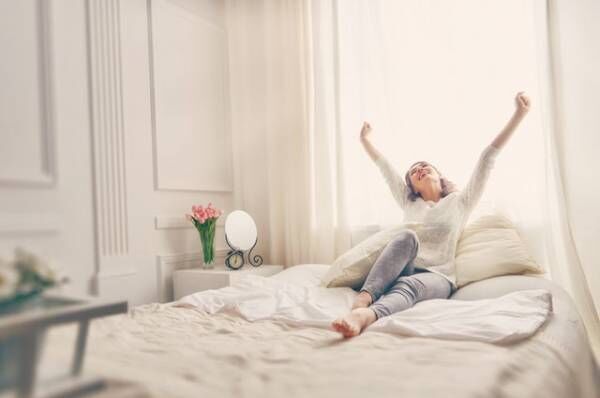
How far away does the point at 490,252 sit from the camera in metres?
1.98

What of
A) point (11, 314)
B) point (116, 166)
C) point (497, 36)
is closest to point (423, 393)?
point (11, 314)

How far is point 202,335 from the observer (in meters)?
1.31

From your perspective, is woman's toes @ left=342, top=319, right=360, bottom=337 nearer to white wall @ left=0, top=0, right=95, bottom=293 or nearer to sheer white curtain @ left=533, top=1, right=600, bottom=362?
white wall @ left=0, top=0, right=95, bottom=293

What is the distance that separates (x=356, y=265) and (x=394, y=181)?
0.68 metres

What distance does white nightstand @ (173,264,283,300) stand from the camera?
7.57ft

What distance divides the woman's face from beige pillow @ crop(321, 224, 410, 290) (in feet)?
1.37

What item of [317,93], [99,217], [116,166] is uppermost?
[317,93]

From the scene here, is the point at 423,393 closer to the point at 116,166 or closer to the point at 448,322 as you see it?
the point at 448,322

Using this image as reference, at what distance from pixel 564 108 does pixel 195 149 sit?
78.7 inches

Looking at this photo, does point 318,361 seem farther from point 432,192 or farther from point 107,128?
point 107,128

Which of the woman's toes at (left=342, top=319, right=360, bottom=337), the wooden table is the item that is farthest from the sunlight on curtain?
the wooden table

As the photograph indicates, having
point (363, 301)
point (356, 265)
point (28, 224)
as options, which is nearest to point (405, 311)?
point (363, 301)

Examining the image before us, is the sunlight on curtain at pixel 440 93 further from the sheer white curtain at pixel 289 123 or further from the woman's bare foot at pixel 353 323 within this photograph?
the woman's bare foot at pixel 353 323

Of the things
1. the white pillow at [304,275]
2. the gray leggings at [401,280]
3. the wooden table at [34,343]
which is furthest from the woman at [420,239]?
the wooden table at [34,343]
